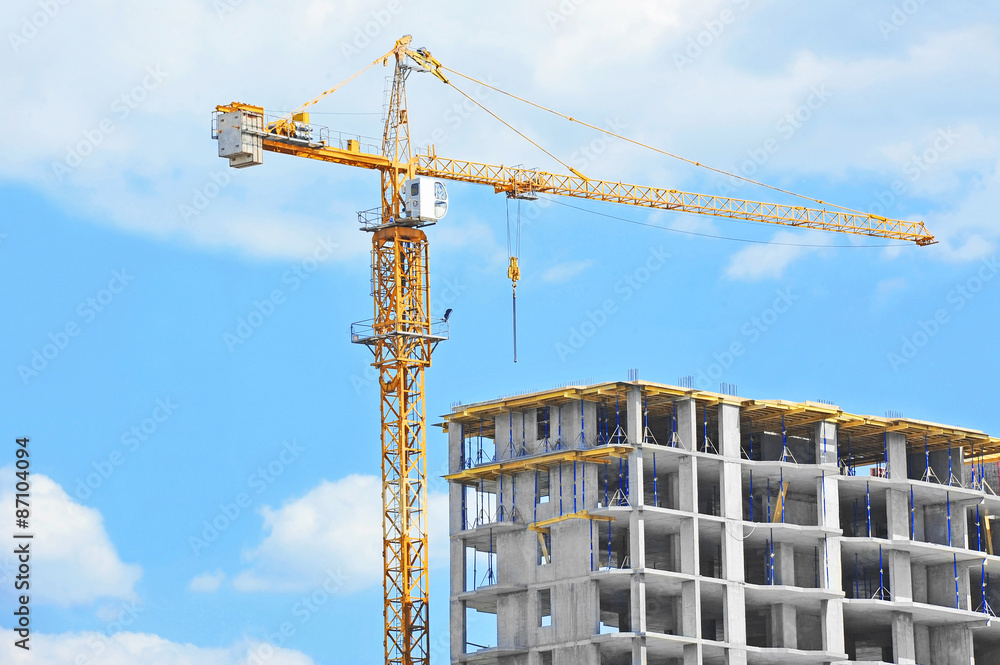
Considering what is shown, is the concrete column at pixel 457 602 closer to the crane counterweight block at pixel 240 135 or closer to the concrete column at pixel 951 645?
the crane counterweight block at pixel 240 135

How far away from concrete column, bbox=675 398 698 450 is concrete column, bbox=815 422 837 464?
866cm

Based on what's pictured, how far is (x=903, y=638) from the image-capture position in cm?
11056

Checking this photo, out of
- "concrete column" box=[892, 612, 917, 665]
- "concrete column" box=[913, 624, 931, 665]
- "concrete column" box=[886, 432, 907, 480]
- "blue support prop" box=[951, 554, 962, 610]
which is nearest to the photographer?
"concrete column" box=[892, 612, 917, 665]

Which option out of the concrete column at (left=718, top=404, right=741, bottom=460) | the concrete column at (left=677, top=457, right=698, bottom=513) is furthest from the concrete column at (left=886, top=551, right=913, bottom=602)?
the concrete column at (left=677, top=457, right=698, bottom=513)

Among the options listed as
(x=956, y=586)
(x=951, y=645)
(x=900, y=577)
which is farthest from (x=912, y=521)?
(x=951, y=645)

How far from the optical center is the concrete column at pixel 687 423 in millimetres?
104438

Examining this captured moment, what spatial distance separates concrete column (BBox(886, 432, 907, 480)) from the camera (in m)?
113

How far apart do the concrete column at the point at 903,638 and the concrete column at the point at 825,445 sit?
386 inches

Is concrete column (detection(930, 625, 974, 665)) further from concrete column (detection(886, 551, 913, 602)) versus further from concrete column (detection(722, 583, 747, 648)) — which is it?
concrete column (detection(722, 583, 747, 648))

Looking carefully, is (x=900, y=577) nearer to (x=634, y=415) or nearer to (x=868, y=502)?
(x=868, y=502)

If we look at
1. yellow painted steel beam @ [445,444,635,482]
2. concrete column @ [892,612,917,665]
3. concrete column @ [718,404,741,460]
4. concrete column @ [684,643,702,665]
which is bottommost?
concrete column @ [684,643,702,665]

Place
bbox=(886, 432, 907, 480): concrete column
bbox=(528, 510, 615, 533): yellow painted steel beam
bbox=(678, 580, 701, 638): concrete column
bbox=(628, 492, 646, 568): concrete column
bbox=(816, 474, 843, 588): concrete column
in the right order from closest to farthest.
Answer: bbox=(628, 492, 646, 568): concrete column → bbox=(678, 580, 701, 638): concrete column → bbox=(528, 510, 615, 533): yellow painted steel beam → bbox=(816, 474, 843, 588): concrete column → bbox=(886, 432, 907, 480): concrete column

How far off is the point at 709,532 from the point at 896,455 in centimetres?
1428

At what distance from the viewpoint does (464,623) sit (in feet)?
357
